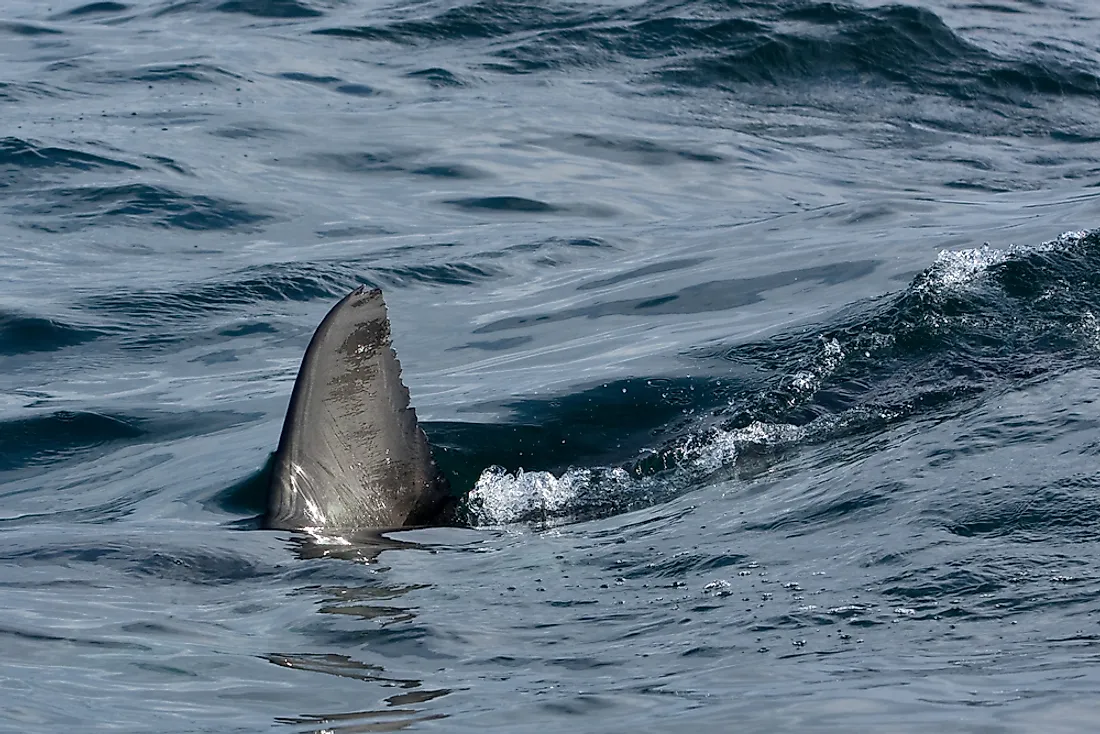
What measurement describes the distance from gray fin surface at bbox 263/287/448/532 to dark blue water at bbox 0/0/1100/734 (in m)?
0.25

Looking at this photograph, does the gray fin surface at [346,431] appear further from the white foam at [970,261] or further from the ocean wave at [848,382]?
the white foam at [970,261]

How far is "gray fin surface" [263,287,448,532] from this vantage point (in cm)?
670

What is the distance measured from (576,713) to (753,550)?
2001mm

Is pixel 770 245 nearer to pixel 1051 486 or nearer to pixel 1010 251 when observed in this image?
pixel 1010 251

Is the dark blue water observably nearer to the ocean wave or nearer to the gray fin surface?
the ocean wave

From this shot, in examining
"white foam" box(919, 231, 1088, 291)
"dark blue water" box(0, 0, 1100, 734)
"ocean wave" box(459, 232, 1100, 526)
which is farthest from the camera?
"white foam" box(919, 231, 1088, 291)

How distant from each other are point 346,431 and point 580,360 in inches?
127

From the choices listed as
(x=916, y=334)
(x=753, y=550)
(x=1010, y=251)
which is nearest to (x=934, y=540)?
(x=753, y=550)

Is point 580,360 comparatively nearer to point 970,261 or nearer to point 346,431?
point 970,261

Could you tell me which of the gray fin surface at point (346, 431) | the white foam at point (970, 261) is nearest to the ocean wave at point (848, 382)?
the white foam at point (970, 261)

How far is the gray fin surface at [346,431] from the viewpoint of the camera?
6699 mm

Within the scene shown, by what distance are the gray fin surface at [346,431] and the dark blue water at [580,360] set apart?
250 millimetres

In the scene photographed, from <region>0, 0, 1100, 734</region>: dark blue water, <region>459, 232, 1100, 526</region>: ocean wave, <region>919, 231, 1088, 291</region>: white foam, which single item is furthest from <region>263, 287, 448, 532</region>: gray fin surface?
<region>919, 231, 1088, 291</region>: white foam

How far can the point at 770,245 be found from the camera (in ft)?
41.3
